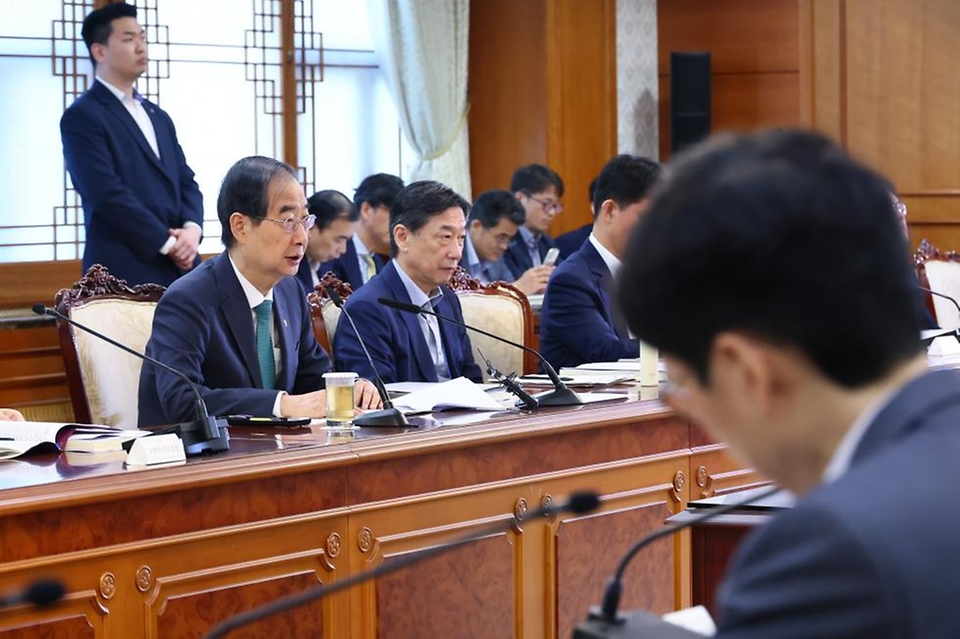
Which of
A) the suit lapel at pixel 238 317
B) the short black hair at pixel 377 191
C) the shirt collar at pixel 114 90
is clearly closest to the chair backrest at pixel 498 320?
the suit lapel at pixel 238 317

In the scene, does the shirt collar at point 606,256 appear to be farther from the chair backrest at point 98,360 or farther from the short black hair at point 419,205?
the chair backrest at point 98,360

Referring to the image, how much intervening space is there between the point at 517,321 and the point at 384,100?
11.1ft

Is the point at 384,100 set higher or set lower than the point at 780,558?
higher

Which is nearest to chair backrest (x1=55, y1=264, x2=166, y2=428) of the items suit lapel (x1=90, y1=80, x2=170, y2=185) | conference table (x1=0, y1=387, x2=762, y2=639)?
conference table (x1=0, y1=387, x2=762, y2=639)

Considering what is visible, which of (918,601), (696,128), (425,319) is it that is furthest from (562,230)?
(918,601)

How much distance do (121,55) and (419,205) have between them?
146cm

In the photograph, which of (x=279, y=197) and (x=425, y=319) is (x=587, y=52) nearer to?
(x=425, y=319)

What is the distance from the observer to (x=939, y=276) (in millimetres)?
5992

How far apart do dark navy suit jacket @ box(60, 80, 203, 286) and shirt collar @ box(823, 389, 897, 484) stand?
4.04 meters

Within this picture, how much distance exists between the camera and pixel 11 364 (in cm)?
555

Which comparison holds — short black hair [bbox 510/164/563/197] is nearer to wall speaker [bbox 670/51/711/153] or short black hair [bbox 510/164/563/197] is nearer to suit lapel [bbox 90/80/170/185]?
wall speaker [bbox 670/51/711/153]

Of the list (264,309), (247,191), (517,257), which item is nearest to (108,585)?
(264,309)

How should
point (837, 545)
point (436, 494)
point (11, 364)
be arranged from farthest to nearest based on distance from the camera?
point (11, 364)
point (436, 494)
point (837, 545)

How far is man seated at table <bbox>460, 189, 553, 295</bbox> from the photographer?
21.0 feet
